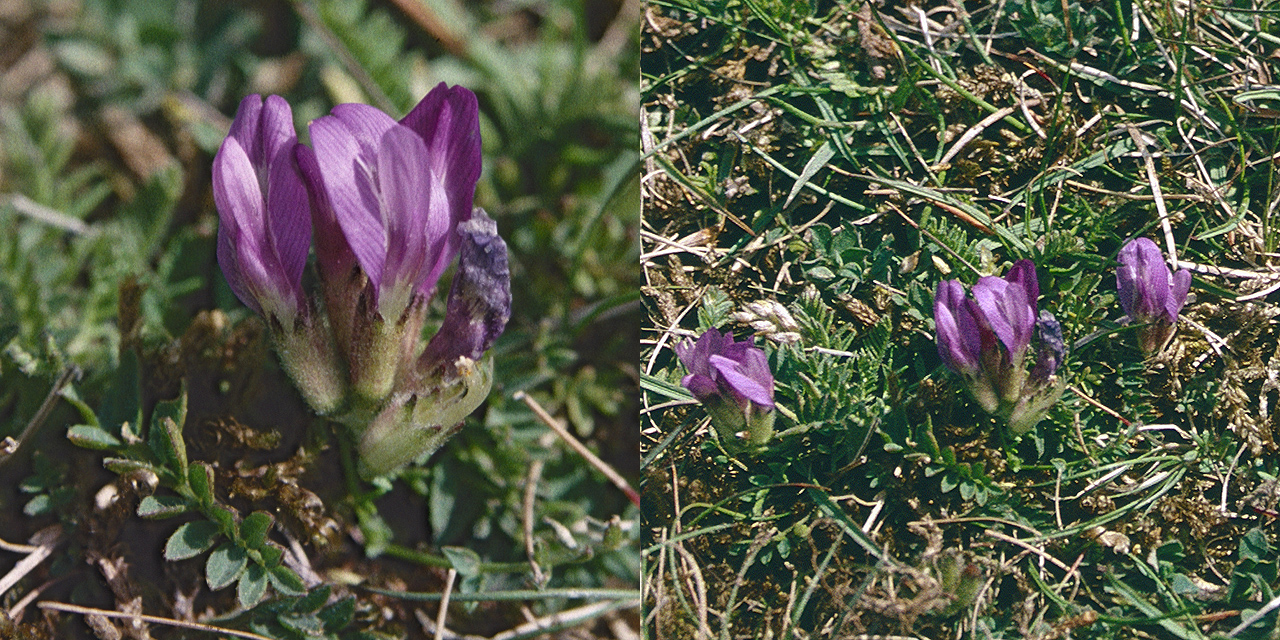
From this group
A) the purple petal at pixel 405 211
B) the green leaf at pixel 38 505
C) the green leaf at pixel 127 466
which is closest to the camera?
the purple petal at pixel 405 211

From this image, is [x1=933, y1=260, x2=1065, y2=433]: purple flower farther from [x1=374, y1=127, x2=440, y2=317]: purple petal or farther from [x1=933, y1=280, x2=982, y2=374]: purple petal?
[x1=374, y1=127, x2=440, y2=317]: purple petal

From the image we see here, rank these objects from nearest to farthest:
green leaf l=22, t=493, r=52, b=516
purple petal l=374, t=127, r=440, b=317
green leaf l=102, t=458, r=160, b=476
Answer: purple petal l=374, t=127, r=440, b=317
green leaf l=102, t=458, r=160, b=476
green leaf l=22, t=493, r=52, b=516

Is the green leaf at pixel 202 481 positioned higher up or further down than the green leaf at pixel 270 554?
higher up

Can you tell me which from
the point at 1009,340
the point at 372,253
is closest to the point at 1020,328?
the point at 1009,340

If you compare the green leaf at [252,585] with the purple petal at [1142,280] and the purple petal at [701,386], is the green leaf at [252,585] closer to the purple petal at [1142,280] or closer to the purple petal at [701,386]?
the purple petal at [701,386]

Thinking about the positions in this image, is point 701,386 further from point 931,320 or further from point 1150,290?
point 1150,290

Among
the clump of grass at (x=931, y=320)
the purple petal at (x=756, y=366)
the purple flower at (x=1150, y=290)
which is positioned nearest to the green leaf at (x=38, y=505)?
the clump of grass at (x=931, y=320)

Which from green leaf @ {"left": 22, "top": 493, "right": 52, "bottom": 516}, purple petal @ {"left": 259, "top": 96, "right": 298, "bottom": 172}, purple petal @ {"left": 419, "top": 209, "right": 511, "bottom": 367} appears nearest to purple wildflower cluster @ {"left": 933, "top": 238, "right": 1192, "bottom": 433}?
purple petal @ {"left": 419, "top": 209, "right": 511, "bottom": 367}
